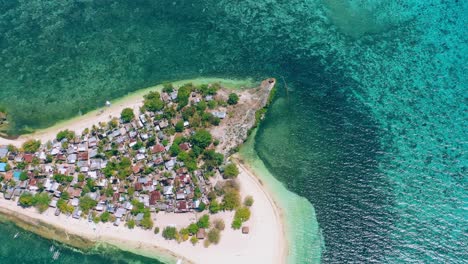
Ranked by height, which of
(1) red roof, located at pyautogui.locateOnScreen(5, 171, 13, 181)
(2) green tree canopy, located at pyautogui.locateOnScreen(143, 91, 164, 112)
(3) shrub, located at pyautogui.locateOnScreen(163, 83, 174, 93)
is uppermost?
(3) shrub, located at pyautogui.locateOnScreen(163, 83, 174, 93)

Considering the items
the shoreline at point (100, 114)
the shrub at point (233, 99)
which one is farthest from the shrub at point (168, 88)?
the shrub at point (233, 99)

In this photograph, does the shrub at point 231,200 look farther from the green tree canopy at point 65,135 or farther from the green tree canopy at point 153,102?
the green tree canopy at point 65,135

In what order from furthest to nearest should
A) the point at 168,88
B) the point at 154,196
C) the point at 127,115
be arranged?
the point at 168,88, the point at 127,115, the point at 154,196

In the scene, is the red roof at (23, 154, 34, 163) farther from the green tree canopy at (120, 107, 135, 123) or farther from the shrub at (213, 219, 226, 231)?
the shrub at (213, 219, 226, 231)

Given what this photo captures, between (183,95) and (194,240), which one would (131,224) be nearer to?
(194,240)

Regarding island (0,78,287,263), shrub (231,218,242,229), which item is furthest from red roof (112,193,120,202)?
shrub (231,218,242,229)

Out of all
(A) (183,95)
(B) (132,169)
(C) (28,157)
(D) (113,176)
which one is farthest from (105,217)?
(A) (183,95)
